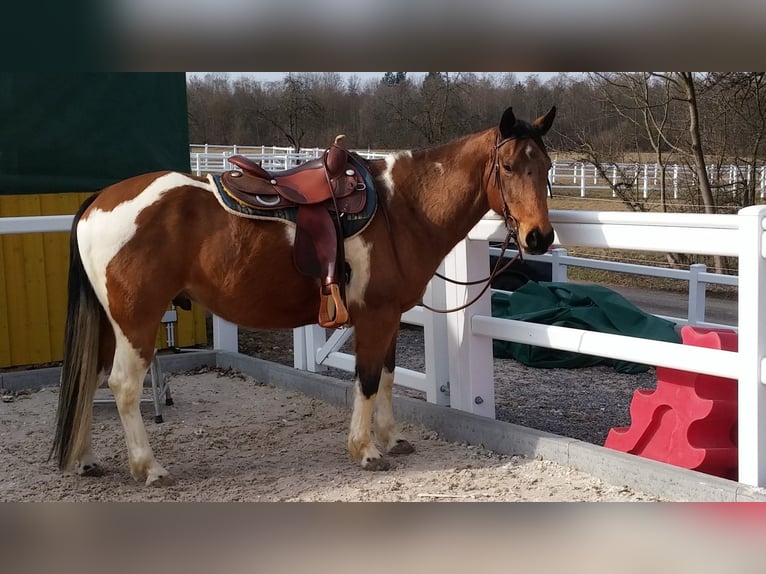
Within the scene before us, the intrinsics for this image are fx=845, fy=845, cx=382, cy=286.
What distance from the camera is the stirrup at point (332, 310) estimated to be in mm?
3752

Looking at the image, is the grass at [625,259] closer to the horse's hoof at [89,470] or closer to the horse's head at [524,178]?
the horse's head at [524,178]

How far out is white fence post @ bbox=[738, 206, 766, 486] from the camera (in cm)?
306

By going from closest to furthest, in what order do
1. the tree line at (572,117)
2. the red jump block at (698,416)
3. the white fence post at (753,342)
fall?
the white fence post at (753,342) → the red jump block at (698,416) → the tree line at (572,117)

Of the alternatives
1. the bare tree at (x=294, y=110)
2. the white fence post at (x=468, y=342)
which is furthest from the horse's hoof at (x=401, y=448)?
the bare tree at (x=294, y=110)

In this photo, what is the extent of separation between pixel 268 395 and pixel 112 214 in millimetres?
2075

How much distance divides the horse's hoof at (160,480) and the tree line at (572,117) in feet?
22.8

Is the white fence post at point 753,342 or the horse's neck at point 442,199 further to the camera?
the horse's neck at point 442,199

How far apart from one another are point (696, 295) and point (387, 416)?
4048mm

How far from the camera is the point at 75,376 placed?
3814mm

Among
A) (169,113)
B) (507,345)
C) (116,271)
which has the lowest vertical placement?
(507,345)

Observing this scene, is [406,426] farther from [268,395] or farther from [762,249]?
[762,249]

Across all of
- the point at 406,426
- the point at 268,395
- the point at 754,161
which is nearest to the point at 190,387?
the point at 268,395

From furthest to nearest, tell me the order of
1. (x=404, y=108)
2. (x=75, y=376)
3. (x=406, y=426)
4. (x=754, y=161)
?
(x=754, y=161) < (x=404, y=108) < (x=406, y=426) < (x=75, y=376)

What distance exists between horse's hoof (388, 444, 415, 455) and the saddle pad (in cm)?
108
